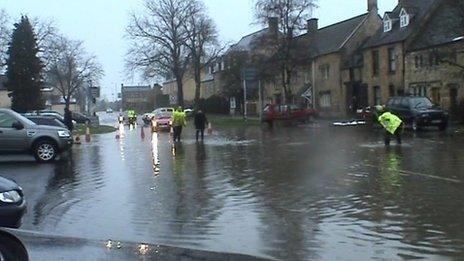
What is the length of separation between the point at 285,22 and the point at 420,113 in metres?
22.1

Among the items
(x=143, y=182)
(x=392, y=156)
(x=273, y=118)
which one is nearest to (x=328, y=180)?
(x=143, y=182)

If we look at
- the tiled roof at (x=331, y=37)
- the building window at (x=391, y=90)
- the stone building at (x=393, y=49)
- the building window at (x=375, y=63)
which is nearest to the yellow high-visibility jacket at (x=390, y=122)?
the stone building at (x=393, y=49)

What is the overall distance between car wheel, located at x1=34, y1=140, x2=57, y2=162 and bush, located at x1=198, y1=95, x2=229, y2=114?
206 ft

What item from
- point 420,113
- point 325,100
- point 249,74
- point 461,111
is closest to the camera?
point 420,113

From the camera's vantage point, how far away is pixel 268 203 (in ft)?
35.9

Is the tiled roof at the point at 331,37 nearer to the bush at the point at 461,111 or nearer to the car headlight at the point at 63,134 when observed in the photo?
the bush at the point at 461,111

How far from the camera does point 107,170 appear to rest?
17.2m

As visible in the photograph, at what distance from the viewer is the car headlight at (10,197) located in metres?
7.97

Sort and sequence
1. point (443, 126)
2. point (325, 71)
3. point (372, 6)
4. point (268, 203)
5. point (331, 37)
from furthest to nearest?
point (331, 37), point (325, 71), point (372, 6), point (443, 126), point (268, 203)

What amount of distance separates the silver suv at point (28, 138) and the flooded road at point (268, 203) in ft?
1.75

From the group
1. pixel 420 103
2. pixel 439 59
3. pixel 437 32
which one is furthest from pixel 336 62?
pixel 420 103

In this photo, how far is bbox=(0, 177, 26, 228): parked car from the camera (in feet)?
26.0

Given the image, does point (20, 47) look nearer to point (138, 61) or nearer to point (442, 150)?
point (138, 61)

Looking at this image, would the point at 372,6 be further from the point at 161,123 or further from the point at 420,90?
the point at 161,123
